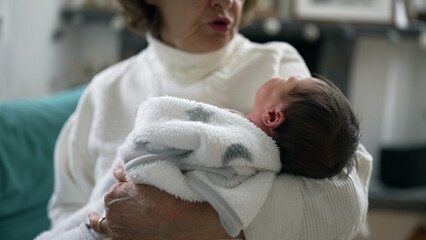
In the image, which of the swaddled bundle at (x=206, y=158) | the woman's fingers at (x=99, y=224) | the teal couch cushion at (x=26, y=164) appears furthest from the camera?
the teal couch cushion at (x=26, y=164)

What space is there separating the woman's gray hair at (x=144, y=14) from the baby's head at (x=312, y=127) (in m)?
0.61

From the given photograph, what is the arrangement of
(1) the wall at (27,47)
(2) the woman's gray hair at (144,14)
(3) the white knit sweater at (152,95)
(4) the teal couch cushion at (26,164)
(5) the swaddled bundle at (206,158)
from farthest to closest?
(1) the wall at (27,47)
(4) the teal couch cushion at (26,164)
(2) the woman's gray hair at (144,14)
(3) the white knit sweater at (152,95)
(5) the swaddled bundle at (206,158)

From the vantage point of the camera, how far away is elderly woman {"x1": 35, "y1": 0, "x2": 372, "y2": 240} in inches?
37.8

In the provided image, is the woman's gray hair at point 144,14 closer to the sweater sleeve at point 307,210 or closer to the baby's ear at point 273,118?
the baby's ear at point 273,118

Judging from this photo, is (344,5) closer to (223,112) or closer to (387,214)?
(387,214)

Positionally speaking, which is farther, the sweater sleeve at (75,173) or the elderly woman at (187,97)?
the sweater sleeve at (75,173)

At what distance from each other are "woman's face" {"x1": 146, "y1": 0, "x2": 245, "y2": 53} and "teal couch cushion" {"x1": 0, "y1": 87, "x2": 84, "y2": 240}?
67 cm

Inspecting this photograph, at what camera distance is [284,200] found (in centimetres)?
96

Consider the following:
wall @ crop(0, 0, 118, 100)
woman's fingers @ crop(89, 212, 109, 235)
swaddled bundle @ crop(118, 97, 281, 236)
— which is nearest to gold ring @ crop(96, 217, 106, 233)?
woman's fingers @ crop(89, 212, 109, 235)

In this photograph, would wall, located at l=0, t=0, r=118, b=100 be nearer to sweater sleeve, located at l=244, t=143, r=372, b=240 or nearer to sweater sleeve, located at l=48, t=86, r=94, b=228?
sweater sleeve, located at l=48, t=86, r=94, b=228

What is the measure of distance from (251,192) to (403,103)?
329 cm

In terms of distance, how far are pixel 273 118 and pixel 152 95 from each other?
45 cm

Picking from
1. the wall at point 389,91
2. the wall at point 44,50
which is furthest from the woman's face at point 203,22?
the wall at point 389,91

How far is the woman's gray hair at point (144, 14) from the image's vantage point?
1.51m
